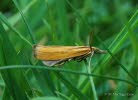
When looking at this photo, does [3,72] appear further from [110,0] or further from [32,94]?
[110,0]

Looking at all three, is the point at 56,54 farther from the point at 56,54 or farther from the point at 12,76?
the point at 12,76

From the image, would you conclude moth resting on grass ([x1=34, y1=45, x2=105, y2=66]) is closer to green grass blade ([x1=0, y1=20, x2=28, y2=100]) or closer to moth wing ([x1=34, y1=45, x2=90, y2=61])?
moth wing ([x1=34, y1=45, x2=90, y2=61])

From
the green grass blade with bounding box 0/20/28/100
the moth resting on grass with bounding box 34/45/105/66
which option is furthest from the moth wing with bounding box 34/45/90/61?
the green grass blade with bounding box 0/20/28/100

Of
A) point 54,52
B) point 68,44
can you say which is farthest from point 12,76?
point 68,44

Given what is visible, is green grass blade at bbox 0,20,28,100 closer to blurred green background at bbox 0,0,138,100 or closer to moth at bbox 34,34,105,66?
blurred green background at bbox 0,0,138,100

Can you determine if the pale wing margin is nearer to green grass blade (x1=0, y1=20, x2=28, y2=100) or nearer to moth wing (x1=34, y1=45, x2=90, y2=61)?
moth wing (x1=34, y1=45, x2=90, y2=61)

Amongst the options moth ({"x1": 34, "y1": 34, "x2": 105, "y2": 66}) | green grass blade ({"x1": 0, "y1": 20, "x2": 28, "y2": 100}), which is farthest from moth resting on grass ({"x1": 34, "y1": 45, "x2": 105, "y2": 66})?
green grass blade ({"x1": 0, "y1": 20, "x2": 28, "y2": 100})

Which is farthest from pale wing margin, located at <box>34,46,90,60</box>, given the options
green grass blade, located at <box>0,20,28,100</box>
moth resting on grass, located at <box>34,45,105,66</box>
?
green grass blade, located at <box>0,20,28,100</box>

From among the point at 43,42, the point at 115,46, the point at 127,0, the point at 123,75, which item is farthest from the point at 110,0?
the point at 115,46
